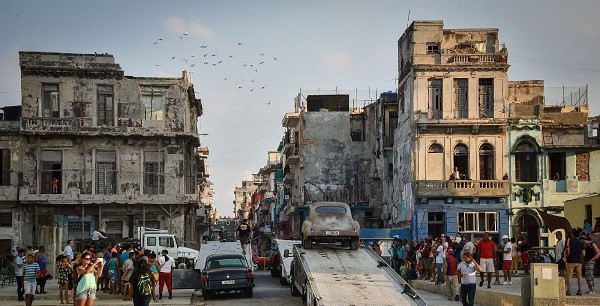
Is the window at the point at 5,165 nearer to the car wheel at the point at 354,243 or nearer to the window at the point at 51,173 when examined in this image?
the window at the point at 51,173

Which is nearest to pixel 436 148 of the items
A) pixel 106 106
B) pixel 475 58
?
pixel 475 58

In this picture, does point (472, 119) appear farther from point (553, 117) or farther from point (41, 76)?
point (41, 76)

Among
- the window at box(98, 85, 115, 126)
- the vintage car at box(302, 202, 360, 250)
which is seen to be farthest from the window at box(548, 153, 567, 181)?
the window at box(98, 85, 115, 126)

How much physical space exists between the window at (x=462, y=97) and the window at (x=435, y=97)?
35.7 inches

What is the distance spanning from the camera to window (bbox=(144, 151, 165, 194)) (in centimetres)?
5562

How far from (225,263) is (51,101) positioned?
26.0 meters

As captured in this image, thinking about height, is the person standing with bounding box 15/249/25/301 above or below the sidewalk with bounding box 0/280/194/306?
above

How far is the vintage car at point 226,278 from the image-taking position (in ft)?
104

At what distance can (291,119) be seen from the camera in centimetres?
8169

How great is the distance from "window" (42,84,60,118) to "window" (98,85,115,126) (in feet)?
7.92

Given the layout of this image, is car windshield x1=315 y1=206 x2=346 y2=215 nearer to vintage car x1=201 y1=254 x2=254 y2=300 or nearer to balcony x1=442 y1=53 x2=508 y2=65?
vintage car x1=201 y1=254 x2=254 y2=300

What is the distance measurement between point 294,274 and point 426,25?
92.1ft

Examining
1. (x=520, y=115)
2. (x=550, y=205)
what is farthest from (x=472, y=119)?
(x=550, y=205)

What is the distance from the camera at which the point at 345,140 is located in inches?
2825
